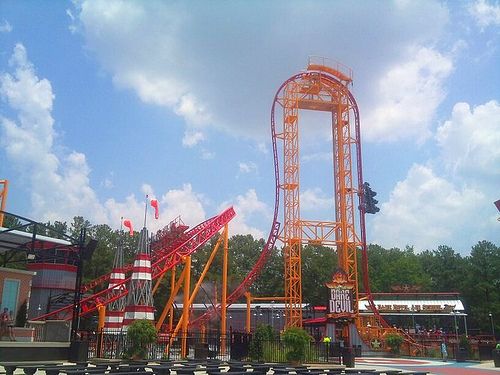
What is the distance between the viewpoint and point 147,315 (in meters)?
33.2

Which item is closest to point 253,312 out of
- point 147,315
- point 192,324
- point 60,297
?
point 192,324

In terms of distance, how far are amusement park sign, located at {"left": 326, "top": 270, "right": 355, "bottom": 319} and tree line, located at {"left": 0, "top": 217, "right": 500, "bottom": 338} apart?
2457 cm

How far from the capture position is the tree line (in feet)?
225


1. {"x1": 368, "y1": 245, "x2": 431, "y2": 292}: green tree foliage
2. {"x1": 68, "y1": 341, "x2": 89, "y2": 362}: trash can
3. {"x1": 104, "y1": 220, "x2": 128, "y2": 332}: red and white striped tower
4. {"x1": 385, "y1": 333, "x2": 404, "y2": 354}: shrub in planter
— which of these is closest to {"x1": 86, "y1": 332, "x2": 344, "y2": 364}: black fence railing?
{"x1": 68, "y1": 341, "x2": 89, "y2": 362}: trash can

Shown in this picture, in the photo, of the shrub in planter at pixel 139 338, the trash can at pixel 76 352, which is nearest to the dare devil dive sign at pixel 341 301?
the shrub in planter at pixel 139 338

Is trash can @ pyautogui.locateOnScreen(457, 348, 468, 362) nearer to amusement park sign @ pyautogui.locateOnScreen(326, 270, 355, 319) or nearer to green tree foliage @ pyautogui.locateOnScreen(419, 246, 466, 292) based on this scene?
amusement park sign @ pyautogui.locateOnScreen(326, 270, 355, 319)

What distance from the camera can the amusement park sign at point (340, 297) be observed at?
41.5 meters

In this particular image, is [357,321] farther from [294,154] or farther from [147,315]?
[147,315]

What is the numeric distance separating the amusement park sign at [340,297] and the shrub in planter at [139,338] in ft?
61.0

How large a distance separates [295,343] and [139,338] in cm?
850

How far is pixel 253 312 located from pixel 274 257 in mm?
23649

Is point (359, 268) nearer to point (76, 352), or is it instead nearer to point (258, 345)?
point (258, 345)

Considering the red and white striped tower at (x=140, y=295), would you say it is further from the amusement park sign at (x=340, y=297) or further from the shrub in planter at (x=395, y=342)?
the shrub in planter at (x=395, y=342)

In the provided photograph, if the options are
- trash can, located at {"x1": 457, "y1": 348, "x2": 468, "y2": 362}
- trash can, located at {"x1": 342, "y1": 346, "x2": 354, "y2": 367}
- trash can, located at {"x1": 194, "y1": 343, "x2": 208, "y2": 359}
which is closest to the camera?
trash can, located at {"x1": 342, "y1": 346, "x2": 354, "y2": 367}
